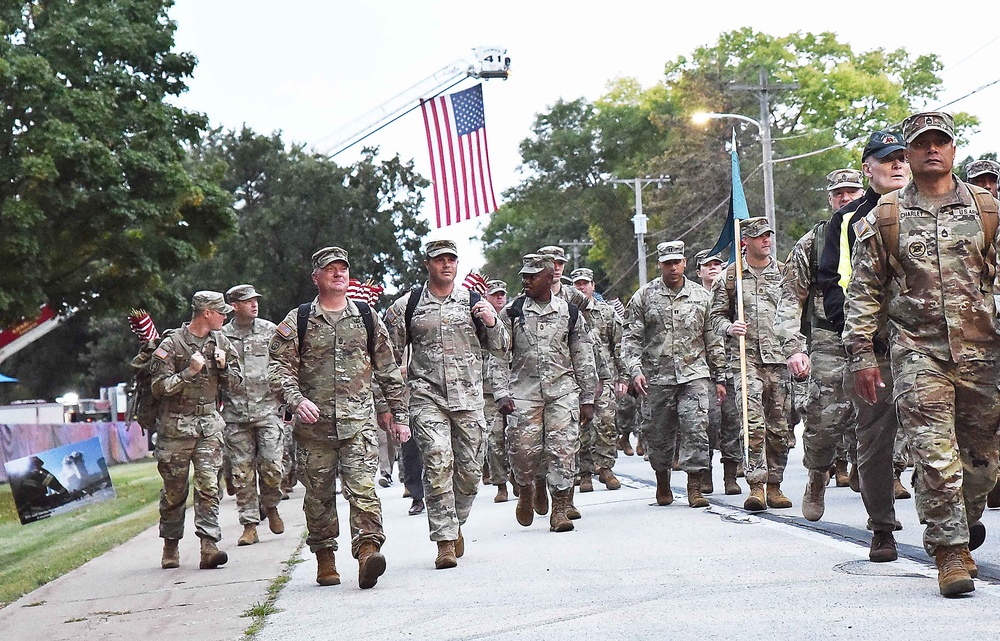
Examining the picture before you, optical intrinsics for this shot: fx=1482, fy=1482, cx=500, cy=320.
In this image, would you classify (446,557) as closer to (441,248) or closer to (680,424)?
(441,248)

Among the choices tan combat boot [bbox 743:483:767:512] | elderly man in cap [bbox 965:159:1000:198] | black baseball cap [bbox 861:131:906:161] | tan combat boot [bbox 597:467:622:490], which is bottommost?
tan combat boot [bbox 743:483:767:512]

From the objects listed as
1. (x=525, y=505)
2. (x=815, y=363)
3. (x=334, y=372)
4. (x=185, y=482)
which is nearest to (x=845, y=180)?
(x=815, y=363)

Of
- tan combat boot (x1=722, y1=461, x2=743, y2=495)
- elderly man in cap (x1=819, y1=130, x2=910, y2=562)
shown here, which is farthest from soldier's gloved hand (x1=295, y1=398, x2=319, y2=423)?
tan combat boot (x1=722, y1=461, x2=743, y2=495)

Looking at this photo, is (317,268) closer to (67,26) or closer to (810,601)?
(810,601)

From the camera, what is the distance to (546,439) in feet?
39.1

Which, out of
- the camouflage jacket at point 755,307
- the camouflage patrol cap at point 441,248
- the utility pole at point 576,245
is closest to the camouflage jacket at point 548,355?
the camouflage jacket at point 755,307

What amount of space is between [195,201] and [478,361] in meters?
21.7

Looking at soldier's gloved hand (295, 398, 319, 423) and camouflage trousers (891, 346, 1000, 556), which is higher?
soldier's gloved hand (295, 398, 319, 423)

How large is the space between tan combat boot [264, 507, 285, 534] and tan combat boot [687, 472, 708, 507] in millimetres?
4039

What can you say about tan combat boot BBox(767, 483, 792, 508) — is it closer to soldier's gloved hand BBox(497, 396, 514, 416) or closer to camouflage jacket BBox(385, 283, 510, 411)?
soldier's gloved hand BBox(497, 396, 514, 416)

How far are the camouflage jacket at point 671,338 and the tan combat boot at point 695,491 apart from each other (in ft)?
2.69

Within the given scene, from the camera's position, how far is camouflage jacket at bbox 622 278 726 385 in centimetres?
1289

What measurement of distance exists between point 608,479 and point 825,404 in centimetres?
660

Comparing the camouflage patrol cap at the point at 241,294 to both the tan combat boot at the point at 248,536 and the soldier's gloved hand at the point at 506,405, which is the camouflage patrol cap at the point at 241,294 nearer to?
the tan combat boot at the point at 248,536
